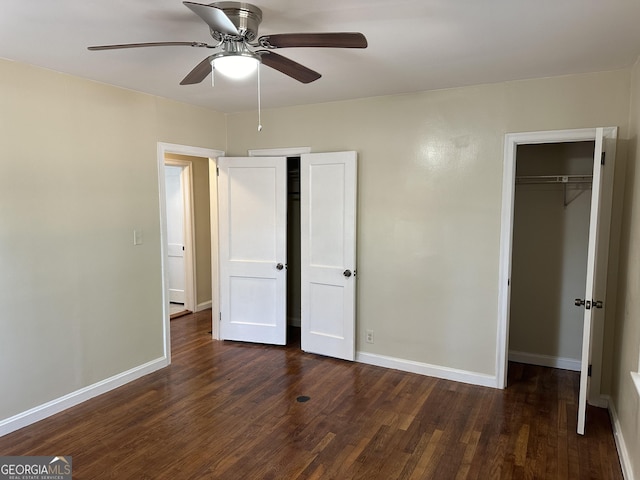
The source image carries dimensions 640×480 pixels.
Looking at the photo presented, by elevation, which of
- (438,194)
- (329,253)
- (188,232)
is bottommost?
(329,253)

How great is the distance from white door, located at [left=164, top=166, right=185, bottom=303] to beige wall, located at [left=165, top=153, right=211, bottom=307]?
284mm

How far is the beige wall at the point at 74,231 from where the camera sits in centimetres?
294

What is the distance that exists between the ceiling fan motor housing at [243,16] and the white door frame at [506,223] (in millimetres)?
2284

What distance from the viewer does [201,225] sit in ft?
20.0

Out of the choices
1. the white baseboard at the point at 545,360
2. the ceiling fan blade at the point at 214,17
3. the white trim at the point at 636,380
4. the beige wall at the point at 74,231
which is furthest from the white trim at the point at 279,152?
the white trim at the point at 636,380

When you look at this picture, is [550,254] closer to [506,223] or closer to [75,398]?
[506,223]

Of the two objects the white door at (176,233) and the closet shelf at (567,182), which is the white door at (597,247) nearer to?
the closet shelf at (567,182)

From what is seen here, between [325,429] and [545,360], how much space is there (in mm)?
2427

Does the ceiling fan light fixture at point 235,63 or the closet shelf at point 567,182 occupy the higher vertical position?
the ceiling fan light fixture at point 235,63

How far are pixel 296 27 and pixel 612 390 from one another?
3352 mm

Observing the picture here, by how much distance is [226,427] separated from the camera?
3.03 metres

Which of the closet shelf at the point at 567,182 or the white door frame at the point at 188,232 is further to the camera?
the white door frame at the point at 188,232

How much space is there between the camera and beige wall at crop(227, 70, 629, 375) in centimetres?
339

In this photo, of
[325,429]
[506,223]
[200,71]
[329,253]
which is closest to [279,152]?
[329,253]
